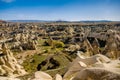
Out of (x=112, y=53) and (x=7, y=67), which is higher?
(x=112, y=53)

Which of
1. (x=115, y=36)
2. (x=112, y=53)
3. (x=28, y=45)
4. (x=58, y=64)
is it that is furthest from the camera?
(x=28, y=45)

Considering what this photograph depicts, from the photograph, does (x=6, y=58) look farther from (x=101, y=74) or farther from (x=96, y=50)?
(x=101, y=74)

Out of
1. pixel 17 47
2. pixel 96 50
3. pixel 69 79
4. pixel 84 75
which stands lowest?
pixel 17 47

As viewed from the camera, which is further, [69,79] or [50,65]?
[50,65]

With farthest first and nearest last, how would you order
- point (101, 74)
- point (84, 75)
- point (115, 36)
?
point (115, 36)
point (84, 75)
point (101, 74)

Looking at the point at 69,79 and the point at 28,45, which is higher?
the point at 69,79

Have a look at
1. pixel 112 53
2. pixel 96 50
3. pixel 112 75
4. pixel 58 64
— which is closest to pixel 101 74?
pixel 112 75

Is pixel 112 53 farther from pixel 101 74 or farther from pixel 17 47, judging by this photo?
pixel 17 47

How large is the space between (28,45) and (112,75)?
7894cm

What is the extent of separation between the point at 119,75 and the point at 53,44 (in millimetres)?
78458

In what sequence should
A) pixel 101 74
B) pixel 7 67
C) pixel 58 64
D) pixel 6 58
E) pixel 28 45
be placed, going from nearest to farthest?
pixel 101 74 < pixel 58 64 < pixel 7 67 < pixel 6 58 < pixel 28 45

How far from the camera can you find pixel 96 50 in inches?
1737

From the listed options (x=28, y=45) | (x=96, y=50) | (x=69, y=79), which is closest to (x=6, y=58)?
(x=96, y=50)

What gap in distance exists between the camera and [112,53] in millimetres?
31141
